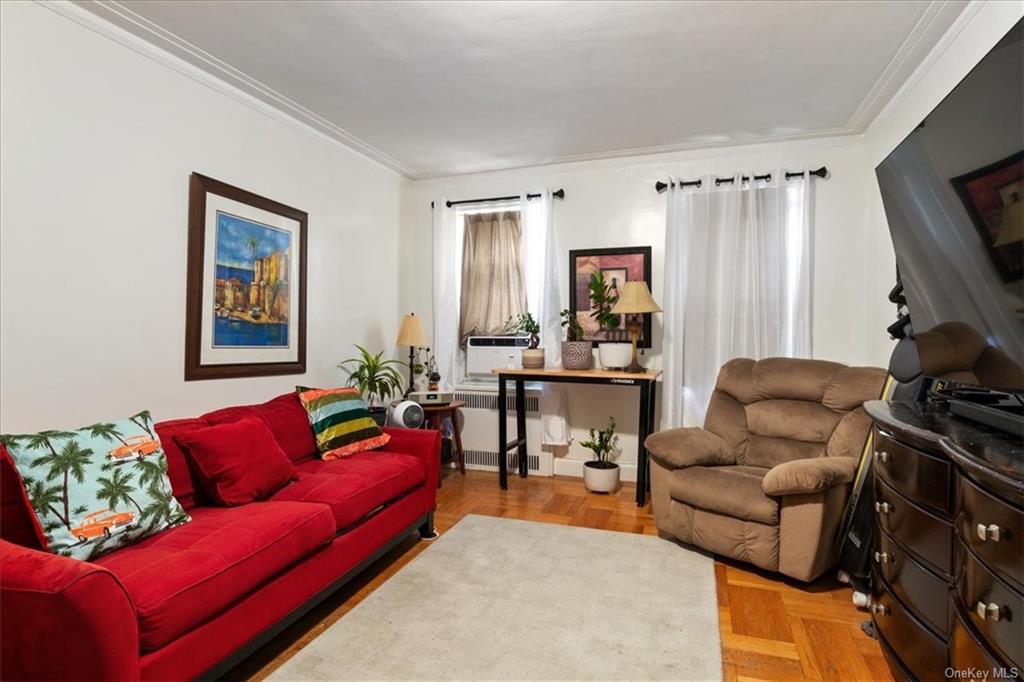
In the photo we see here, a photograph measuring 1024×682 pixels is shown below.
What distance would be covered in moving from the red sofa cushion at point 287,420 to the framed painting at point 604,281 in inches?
88.1

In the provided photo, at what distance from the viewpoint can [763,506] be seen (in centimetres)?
246

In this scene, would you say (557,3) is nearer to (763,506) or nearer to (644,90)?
Answer: (644,90)

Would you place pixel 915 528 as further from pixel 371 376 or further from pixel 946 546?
pixel 371 376

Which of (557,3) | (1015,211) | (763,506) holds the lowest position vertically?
(763,506)

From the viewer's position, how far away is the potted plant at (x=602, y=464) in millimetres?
3842

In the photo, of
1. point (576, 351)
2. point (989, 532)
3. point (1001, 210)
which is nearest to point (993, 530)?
point (989, 532)

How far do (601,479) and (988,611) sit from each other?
2718mm

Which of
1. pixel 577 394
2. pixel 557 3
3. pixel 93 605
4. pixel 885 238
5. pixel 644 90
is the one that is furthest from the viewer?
pixel 577 394

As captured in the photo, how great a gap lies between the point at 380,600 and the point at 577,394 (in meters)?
2.40

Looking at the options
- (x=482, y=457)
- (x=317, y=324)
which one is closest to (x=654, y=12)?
(x=317, y=324)

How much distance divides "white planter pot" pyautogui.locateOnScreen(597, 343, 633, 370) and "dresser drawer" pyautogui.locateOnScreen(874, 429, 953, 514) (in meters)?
2.07

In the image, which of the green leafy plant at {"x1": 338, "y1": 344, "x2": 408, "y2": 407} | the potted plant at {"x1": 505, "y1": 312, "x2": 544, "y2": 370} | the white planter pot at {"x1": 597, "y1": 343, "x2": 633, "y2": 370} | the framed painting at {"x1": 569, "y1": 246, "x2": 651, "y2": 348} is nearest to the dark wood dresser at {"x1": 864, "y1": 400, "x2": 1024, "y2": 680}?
the white planter pot at {"x1": 597, "y1": 343, "x2": 633, "y2": 370}

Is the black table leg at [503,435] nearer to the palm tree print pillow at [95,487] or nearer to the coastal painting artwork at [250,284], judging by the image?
the coastal painting artwork at [250,284]

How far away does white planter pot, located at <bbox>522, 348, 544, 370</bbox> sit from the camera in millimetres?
4105
